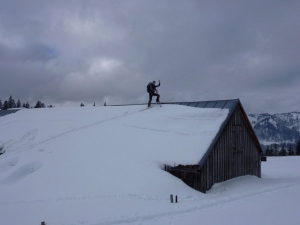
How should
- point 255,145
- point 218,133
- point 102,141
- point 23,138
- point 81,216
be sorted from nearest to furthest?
point 81,216 → point 218,133 → point 102,141 → point 23,138 → point 255,145

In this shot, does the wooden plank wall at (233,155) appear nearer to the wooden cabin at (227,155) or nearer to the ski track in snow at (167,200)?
the wooden cabin at (227,155)

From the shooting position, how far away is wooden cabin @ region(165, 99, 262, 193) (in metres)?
15.8

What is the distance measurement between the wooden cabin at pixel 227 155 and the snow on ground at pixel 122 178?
1.94ft

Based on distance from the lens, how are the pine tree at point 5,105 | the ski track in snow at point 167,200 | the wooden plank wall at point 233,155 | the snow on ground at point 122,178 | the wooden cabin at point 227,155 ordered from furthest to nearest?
the pine tree at point 5,105 → the wooden plank wall at point 233,155 → the wooden cabin at point 227,155 → the snow on ground at point 122,178 → the ski track in snow at point 167,200

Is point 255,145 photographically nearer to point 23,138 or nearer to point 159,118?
point 159,118

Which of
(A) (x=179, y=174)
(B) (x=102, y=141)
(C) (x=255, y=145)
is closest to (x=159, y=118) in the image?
(B) (x=102, y=141)

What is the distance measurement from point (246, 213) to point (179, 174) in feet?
17.5

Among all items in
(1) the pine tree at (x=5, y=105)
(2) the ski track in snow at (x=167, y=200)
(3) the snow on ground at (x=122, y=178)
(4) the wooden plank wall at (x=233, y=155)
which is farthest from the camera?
(1) the pine tree at (x=5, y=105)

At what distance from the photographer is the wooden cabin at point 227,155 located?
1582 centimetres

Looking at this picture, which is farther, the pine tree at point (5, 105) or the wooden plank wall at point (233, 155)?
the pine tree at point (5, 105)

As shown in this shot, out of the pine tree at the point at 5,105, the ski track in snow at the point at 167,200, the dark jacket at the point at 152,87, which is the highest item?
the pine tree at the point at 5,105

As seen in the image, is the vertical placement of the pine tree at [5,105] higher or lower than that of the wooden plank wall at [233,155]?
higher

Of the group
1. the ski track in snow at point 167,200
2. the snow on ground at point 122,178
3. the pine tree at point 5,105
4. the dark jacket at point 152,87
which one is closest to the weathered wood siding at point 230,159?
the snow on ground at point 122,178

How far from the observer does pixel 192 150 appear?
54.2 feet
